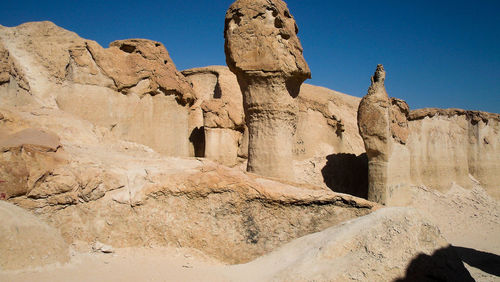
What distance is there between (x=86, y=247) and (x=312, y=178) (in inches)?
307

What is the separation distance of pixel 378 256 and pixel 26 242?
2.48 m

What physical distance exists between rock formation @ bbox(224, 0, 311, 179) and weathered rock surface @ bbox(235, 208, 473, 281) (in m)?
3.57

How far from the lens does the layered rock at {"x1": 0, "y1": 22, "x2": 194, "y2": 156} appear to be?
24.1 feet

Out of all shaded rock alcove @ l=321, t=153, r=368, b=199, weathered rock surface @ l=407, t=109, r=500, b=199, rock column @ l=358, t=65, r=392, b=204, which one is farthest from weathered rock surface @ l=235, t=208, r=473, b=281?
weathered rock surface @ l=407, t=109, r=500, b=199

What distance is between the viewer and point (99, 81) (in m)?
7.89

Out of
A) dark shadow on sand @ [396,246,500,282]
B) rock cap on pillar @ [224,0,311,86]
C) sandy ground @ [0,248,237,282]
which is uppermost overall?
rock cap on pillar @ [224,0,311,86]

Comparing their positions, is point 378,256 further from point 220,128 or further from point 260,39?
point 220,128

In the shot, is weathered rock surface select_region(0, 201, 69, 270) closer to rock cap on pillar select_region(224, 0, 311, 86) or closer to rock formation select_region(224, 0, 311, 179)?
rock formation select_region(224, 0, 311, 179)

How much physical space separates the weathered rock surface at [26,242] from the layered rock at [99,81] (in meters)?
4.49

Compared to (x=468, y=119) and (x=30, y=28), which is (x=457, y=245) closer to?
(x=468, y=119)

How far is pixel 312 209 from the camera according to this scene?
3770 mm

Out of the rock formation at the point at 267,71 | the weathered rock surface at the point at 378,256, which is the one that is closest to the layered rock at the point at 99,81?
the rock formation at the point at 267,71

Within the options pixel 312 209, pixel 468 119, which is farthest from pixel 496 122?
pixel 312 209

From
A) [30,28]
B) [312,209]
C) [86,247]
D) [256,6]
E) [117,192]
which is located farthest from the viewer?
[30,28]
